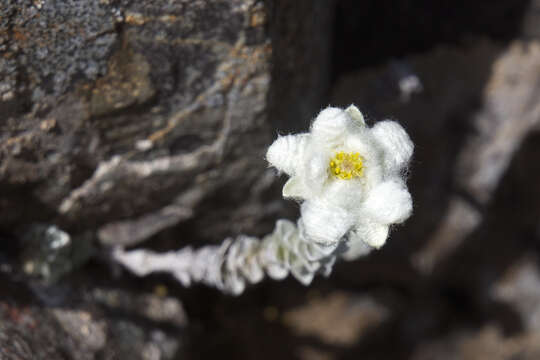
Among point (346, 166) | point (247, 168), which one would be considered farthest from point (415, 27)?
point (346, 166)

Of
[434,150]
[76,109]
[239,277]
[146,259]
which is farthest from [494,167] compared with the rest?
[76,109]

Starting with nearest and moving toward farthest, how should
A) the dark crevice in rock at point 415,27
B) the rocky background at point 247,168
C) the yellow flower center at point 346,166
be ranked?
the yellow flower center at point 346,166 → the rocky background at point 247,168 → the dark crevice in rock at point 415,27

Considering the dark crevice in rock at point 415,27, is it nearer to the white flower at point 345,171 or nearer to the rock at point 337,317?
the white flower at point 345,171

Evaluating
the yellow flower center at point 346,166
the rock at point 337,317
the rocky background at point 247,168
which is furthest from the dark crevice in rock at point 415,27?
the rock at point 337,317

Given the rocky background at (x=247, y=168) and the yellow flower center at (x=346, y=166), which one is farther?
the rocky background at (x=247, y=168)

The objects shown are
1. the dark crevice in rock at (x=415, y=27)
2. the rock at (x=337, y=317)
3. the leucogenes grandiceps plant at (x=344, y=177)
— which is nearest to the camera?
the leucogenes grandiceps plant at (x=344, y=177)

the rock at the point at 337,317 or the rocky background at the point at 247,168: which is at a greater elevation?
the rocky background at the point at 247,168

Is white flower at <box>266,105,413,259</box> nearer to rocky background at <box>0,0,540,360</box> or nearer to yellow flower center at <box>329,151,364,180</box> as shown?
yellow flower center at <box>329,151,364,180</box>
